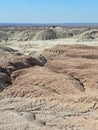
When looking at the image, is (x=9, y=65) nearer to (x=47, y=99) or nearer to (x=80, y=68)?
(x=80, y=68)

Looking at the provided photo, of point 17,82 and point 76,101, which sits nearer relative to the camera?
point 76,101

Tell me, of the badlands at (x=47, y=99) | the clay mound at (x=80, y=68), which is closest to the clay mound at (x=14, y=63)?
the badlands at (x=47, y=99)

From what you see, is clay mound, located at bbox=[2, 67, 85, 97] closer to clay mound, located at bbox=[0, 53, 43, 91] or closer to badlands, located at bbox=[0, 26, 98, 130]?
badlands, located at bbox=[0, 26, 98, 130]

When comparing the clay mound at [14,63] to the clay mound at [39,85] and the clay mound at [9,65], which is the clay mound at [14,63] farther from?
the clay mound at [39,85]

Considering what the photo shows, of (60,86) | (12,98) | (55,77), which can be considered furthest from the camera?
(55,77)

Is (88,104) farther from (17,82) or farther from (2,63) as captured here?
(2,63)

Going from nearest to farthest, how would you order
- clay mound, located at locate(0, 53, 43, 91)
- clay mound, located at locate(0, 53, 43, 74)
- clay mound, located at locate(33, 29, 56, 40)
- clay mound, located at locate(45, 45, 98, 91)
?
clay mound, located at locate(0, 53, 43, 91), clay mound, located at locate(45, 45, 98, 91), clay mound, located at locate(0, 53, 43, 74), clay mound, located at locate(33, 29, 56, 40)

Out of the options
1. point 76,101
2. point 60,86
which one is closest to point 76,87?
point 60,86

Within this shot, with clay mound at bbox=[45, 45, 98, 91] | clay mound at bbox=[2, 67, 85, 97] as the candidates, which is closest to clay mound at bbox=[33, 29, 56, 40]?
clay mound at bbox=[45, 45, 98, 91]
